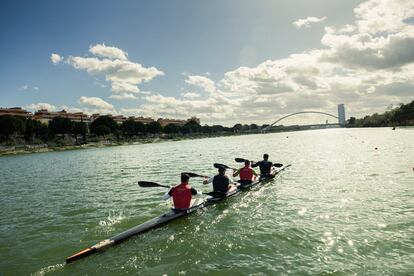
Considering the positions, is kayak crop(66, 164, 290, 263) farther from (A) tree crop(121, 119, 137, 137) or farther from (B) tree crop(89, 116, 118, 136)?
(A) tree crop(121, 119, 137, 137)

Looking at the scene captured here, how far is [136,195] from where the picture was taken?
2177 cm

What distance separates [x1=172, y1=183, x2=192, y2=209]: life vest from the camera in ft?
49.7

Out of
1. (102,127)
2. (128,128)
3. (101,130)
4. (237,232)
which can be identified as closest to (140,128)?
(128,128)

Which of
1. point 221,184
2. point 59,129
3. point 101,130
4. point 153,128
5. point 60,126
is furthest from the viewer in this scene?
point 153,128

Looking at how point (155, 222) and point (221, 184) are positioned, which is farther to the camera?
point (221, 184)

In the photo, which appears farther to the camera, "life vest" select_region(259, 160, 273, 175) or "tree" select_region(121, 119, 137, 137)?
"tree" select_region(121, 119, 137, 137)

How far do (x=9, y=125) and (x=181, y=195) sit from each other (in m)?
108

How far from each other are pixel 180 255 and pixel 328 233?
5.87 meters

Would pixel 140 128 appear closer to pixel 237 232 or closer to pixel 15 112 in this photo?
pixel 15 112

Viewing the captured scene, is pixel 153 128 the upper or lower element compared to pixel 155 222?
upper

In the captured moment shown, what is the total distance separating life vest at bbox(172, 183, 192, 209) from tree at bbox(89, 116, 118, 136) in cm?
12599

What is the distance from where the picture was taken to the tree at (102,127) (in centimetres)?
13375

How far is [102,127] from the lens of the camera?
13388 centimetres

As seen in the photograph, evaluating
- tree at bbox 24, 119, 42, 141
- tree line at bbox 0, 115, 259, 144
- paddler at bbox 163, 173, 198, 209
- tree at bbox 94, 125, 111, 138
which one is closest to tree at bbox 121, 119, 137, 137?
tree line at bbox 0, 115, 259, 144
